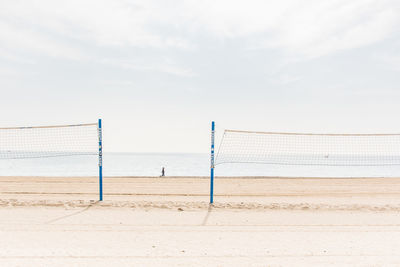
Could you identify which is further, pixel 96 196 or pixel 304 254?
pixel 96 196

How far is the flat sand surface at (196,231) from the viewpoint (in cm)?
454

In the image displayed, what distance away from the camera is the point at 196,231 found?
6.16 metres

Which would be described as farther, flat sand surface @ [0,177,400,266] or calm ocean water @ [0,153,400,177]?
calm ocean water @ [0,153,400,177]

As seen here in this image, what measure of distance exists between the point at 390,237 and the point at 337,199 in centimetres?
486

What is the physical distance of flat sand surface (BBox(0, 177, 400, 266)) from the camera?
4.54 m

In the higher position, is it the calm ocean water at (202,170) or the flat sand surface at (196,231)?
the flat sand surface at (196,231)

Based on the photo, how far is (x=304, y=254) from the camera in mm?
4785

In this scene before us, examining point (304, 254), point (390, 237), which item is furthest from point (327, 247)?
point (390, 237)

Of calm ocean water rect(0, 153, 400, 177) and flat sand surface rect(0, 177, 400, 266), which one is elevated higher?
flat sand surface rect(0, 177, 400, 266)

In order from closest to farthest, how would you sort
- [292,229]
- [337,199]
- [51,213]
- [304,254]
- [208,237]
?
[304,254], [208,237], [292,229], [51,213], [337,199]

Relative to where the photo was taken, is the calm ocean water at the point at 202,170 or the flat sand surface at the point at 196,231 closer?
the flat sand surface at the point at 196,231

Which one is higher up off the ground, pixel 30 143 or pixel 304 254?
pixel 30 143

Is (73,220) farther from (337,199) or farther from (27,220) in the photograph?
(337,199)

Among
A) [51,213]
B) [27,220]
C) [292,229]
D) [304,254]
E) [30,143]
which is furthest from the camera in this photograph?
[30,143]
